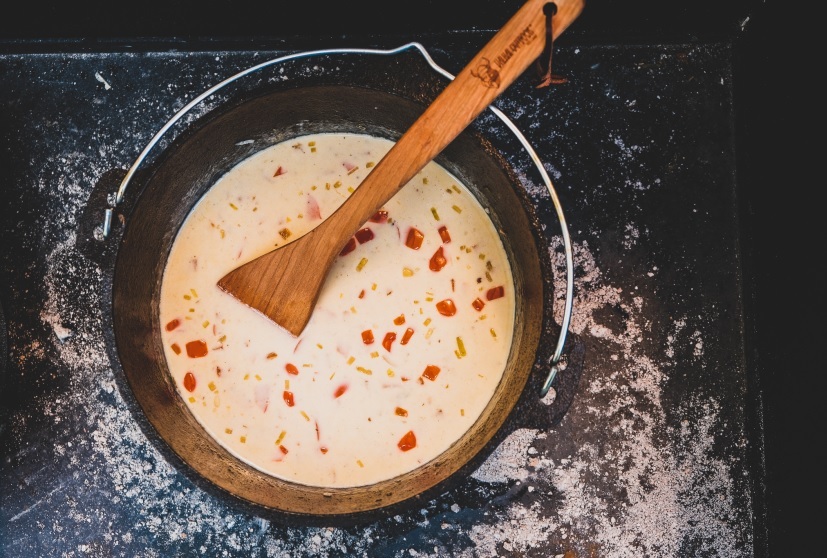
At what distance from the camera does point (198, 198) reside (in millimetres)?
1284

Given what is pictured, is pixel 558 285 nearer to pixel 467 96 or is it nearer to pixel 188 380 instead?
pixel 467 96

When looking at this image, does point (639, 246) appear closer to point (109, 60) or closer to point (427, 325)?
point (427, 325)

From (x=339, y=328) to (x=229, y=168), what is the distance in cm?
40

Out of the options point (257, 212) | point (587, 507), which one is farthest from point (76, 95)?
point (587, 507)

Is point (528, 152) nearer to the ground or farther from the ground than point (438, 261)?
farther from the ground

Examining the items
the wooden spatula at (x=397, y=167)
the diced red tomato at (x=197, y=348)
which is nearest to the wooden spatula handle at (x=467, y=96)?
the wooden spatula at (x=397, y=167)

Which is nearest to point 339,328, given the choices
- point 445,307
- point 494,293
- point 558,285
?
point 445,307

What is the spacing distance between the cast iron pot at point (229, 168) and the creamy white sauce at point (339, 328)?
3 cm

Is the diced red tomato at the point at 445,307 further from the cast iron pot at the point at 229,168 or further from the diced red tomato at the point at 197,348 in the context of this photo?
the diced red tomato at the point at 197,348

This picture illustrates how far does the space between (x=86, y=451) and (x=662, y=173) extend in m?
1.31

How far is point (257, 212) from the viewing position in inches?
50.2

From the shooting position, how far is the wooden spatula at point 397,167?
94 cm

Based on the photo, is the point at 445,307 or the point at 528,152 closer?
the point at 528,152

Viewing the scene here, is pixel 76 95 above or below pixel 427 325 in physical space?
above
